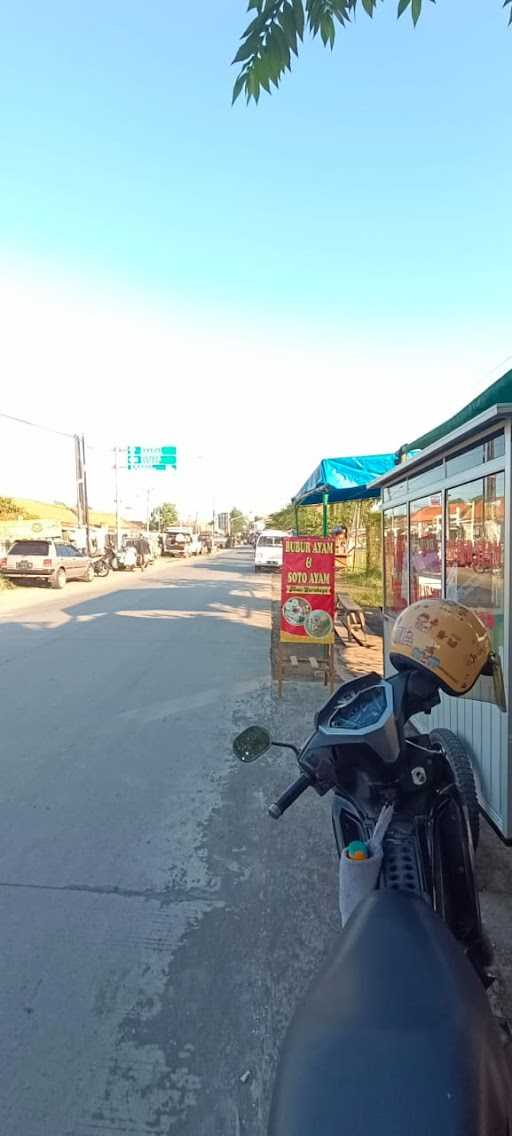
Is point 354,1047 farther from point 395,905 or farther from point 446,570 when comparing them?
point 446,570

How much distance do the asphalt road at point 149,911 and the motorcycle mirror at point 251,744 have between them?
1028 mm

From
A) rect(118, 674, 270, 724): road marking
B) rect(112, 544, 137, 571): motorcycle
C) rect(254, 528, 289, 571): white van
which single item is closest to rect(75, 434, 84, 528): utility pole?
rect(112, 544, 137, 571): motorcycle

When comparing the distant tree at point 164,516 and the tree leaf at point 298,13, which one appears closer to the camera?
the tree leaf at point 298,13

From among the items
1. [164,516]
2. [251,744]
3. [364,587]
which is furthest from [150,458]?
[164,516]

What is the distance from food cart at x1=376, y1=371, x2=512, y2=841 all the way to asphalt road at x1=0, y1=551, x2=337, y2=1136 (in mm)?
1063

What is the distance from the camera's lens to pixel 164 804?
14.0 feet

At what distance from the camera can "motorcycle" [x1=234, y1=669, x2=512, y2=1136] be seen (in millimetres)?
966

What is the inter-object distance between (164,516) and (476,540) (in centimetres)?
9305

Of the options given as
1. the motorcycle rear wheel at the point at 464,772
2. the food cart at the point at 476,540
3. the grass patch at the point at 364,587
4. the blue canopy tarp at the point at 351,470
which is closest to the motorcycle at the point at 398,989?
the motorcycle rear wheel at the point at 464,772

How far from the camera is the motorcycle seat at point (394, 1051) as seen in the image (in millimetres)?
947

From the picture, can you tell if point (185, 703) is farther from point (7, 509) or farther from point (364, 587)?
point (7, 509)

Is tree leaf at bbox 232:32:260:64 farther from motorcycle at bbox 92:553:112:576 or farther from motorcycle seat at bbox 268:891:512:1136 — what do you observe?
motorcycle at bbox 92:553:112:576

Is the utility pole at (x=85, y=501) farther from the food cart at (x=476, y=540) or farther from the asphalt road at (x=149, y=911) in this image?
the food cart at (x=476, y=540)

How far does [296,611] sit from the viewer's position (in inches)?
274
